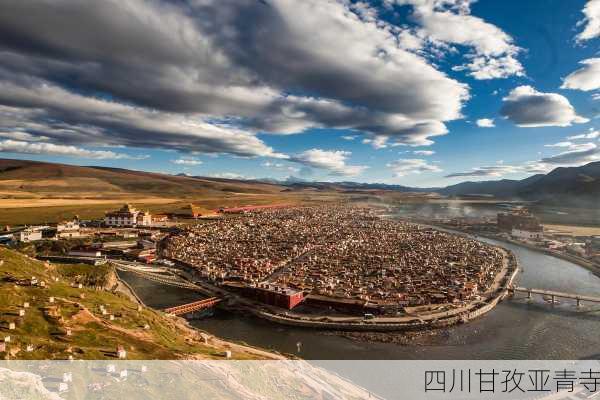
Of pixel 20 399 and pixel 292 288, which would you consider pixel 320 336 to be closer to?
pixel 292 288

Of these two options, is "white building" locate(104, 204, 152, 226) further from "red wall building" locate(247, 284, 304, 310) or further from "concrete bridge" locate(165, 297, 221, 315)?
"red wall building" locate(247, 284, 304, 310)

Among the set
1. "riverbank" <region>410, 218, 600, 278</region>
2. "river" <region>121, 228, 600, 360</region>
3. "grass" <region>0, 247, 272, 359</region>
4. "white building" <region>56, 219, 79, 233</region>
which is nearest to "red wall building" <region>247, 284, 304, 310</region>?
"river" <region>121, 228, 600, 360</region>

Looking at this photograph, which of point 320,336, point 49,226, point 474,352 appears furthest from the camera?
point 49,226

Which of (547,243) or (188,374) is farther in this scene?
(547,243)

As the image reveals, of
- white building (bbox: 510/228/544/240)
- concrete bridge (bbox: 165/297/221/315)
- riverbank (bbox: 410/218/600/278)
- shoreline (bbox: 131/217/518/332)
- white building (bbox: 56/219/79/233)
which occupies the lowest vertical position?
concrete bridge (bbox: 165/297/221/315)

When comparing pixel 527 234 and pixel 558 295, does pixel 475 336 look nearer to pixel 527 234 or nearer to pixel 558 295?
pixel 558 295

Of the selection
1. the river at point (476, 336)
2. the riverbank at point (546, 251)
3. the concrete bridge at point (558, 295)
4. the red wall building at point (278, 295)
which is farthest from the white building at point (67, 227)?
the riverbank at point (546, 251)

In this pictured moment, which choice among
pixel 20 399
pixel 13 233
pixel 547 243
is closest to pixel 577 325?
pixel 20 399

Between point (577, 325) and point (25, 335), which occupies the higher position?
point (25, 335)
